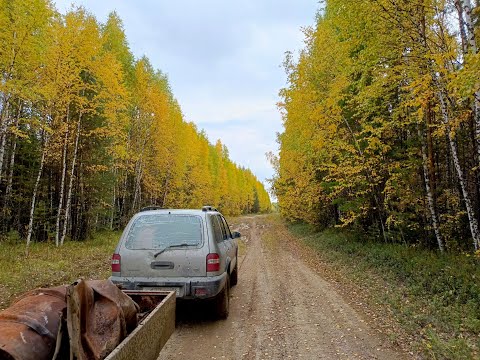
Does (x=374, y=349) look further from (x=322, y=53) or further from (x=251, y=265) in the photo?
(x=322, y=53)

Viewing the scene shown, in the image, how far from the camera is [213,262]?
5.86m

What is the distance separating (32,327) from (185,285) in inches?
127

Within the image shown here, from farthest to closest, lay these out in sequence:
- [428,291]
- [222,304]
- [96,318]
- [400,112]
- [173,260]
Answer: [400,112] → [428,291] → [222,304] → [173,260] → [96,318]

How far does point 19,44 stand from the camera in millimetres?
11453

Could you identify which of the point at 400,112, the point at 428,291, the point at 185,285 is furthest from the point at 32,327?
the point at 400,112

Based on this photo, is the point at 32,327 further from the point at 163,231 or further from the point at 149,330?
the point at 163,231

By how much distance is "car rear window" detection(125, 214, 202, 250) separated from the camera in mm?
6039

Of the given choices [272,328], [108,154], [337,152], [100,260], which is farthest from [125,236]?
[108,154]

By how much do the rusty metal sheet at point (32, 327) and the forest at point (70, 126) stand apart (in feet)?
34.2

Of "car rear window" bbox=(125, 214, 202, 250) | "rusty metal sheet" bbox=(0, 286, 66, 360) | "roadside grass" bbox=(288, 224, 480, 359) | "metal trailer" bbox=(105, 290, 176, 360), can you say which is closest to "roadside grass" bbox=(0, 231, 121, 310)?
"car rear window" bbox=(125, 214, 202, 250)

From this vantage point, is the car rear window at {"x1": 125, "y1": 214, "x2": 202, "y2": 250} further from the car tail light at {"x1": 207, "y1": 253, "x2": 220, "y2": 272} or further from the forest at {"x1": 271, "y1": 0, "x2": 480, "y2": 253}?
the forest at {"x1": 271, "y1": 0, "x2": 480, "y2": 253}

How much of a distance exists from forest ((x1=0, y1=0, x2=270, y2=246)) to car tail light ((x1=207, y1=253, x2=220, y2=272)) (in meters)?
9.09

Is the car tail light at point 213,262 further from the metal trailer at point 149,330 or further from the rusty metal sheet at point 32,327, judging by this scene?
the rusty metal sheet at point 32,327

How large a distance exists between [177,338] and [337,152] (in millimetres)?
9346
